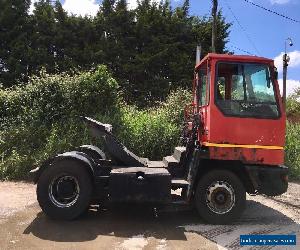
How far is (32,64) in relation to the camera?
23297 mm

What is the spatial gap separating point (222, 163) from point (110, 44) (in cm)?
1735

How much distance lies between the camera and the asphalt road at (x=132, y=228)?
21.0ft

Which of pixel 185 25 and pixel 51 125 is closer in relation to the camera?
pixel 51 125

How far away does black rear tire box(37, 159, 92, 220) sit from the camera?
24.2ft

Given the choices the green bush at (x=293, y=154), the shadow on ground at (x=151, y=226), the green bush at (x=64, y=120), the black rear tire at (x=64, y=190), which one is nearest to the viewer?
the shadow on ground at (x=151, y=226)

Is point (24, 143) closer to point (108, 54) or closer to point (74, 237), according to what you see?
point (74, 237)

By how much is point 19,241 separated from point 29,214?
58.2 inches

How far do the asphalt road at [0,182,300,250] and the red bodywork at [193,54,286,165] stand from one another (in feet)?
3.90

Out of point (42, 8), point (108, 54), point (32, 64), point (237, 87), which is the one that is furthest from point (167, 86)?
point (237, 87)

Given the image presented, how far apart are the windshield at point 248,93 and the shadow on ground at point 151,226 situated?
193cm

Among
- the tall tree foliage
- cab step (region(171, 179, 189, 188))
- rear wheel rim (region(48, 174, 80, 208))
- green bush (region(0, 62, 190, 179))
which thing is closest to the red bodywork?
cab step (region(171, 179, 189, 188))

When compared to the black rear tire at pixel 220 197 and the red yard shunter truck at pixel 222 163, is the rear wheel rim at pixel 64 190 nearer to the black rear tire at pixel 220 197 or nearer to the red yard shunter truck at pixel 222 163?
the red yard shunter truck at pixel 222 163

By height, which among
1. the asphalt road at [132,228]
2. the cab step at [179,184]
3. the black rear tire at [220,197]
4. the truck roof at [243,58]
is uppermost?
the truck roof at [243,58]

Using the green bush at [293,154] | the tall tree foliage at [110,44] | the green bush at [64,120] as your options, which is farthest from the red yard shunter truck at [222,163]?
the tall tree foliage at [110,44]
